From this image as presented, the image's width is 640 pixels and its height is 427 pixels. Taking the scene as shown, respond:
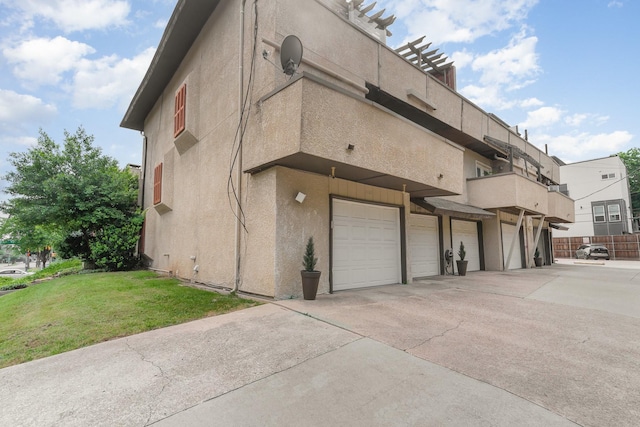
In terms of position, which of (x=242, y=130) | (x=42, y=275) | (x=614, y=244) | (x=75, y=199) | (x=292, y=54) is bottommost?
(x=42, y=275)

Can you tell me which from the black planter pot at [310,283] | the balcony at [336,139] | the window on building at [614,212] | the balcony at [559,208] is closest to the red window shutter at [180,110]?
the balcony at [336,139]

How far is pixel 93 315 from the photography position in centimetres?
520

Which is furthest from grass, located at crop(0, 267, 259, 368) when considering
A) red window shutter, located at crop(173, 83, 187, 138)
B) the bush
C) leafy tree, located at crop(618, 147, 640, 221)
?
leafy tree, located at crop(618, 147, 640, 221)

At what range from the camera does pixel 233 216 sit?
741 centimetres

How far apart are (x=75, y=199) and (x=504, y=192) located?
767 inches

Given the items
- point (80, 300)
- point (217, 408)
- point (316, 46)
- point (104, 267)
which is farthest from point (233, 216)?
point (104, 267)

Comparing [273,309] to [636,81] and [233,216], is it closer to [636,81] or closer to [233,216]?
[233,216]

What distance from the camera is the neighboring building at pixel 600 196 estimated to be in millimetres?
30639

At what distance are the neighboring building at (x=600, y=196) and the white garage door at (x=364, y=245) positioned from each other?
33369 mm

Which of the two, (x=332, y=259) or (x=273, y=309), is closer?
(x=273, y=309)

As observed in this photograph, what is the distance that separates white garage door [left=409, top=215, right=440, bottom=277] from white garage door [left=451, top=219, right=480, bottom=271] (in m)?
1.57

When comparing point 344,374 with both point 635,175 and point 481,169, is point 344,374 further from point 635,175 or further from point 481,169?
point 635,175

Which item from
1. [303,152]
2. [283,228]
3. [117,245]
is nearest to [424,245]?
[283,228]

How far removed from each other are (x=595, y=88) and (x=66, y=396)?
1740 cm
